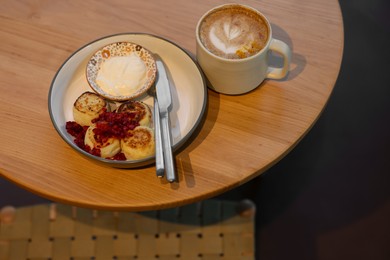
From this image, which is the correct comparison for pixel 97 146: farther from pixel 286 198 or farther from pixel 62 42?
pixel 286 198

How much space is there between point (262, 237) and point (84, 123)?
88 cm

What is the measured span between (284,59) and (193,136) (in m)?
0.24

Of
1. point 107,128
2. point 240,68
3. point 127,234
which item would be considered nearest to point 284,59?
point 240,68

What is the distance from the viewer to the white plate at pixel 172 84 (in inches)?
35.4

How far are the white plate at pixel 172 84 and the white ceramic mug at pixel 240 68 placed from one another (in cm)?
3

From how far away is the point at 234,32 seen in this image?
90cm

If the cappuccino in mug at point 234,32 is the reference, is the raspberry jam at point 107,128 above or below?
below

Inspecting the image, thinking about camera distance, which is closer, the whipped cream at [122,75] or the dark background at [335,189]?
the whipped cream at [122,75]

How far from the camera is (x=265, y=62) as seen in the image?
88 cm

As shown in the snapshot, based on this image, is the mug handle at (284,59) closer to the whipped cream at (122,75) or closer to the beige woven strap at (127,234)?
the whipped cream at (122,75)

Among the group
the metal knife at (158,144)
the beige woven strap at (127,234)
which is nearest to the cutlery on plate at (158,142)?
the metal knife at (158,144)

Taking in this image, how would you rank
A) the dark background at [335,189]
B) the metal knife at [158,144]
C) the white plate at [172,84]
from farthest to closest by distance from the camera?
the dark background at [335,189] → the white plate at [172,84] → the metal knife at [158,144]

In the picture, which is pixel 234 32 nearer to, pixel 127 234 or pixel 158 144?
pixel 158 144

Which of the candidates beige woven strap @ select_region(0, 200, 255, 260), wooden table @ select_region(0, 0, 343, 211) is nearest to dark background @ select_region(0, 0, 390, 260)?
beige woven strap @ select_region(0, 200, 255, 260)
